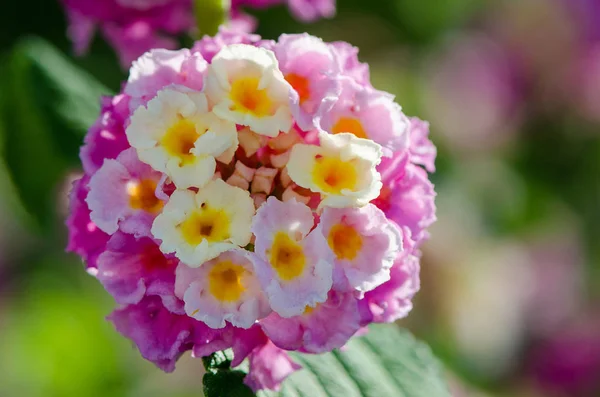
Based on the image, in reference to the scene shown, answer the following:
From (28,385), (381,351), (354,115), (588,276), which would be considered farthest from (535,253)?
(354,115)

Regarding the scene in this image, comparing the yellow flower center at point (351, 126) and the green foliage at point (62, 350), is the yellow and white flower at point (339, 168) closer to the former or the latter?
the yellow flower center at point (351, 126)

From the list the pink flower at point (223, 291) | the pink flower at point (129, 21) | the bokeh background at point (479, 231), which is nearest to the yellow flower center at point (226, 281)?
the pink flower at point (223, 291)

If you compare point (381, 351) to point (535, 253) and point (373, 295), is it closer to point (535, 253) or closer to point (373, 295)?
point (373, 295)

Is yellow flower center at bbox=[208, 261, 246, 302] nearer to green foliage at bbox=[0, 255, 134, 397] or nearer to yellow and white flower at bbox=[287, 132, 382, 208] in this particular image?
yellow and white flower at bbox=[287, 132, 382, 208]

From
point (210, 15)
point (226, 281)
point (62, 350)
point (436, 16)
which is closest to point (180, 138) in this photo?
point (226, 281)

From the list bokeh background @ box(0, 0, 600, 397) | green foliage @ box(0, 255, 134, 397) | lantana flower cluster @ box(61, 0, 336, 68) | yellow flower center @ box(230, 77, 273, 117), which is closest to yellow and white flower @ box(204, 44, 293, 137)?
yellow flower center @ box(230, 77, 273, 117)
